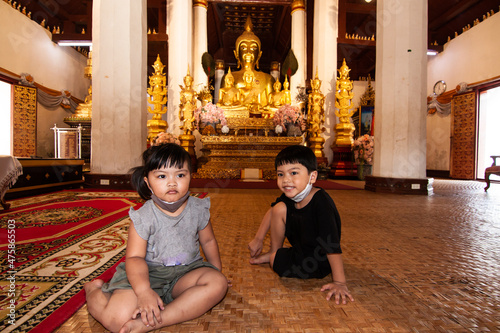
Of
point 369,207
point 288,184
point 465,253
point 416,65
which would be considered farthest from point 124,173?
point 416,65

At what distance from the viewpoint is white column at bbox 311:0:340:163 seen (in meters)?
8.06

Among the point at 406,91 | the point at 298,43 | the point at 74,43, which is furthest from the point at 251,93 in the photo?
the point at 74,43

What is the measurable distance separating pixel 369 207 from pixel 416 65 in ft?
8.35

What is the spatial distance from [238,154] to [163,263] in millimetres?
5780

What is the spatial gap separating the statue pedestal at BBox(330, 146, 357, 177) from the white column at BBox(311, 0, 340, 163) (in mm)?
372

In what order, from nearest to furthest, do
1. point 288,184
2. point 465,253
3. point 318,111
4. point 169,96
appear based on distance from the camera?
point 288,184
point 465,253
point 318,111
point 169,96

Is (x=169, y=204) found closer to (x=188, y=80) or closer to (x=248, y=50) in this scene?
(x=188, y=80)

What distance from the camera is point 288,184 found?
3.95 ft

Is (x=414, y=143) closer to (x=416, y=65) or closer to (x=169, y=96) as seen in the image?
(x=416, y=65)

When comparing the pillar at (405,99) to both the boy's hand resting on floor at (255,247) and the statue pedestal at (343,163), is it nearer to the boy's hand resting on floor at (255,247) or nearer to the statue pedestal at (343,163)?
the statue pedestal at (343,163)

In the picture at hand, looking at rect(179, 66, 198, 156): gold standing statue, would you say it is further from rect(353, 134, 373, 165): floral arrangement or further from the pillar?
the pillar

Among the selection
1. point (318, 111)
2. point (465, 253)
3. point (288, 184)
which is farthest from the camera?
point (318, 111)

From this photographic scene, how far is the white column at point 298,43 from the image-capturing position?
8773mm

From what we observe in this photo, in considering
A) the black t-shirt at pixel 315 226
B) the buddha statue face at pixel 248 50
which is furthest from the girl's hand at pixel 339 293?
the buddha statue face at pixel 248 50
